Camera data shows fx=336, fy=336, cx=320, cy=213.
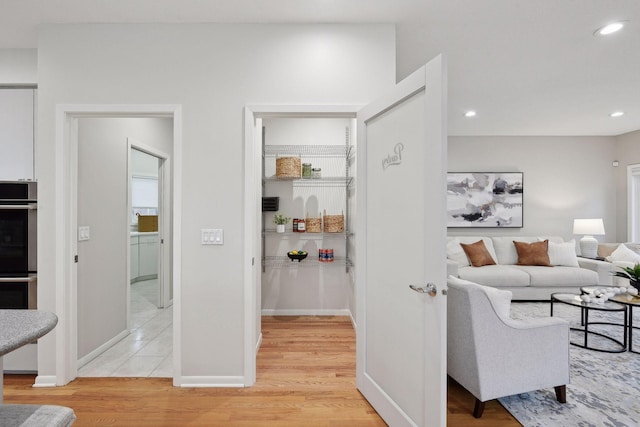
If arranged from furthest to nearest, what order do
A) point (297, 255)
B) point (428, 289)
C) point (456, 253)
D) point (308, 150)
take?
point (456, 253), point (308, 150), point (297, 255), point (428, 289)

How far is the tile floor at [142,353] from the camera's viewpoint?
264cm

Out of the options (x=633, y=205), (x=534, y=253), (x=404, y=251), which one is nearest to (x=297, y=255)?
(x=404, y=251)

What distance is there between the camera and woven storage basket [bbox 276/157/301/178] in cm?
374

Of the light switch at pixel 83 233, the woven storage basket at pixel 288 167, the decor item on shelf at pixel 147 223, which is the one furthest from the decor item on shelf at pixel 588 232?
the decor item on shelf at pixel 147 223

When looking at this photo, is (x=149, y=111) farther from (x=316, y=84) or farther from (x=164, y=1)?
(x=316, y=84)

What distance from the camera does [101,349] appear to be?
9.74 ft

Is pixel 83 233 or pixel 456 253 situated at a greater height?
pixel 83 233

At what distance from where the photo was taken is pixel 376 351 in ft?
7.09

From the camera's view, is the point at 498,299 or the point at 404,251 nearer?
the point at 404,251

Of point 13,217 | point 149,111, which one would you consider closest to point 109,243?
point 13,217

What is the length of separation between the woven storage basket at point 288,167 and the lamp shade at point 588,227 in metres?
4.73

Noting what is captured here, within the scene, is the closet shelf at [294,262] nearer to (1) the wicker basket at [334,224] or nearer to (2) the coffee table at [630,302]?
(1) the wicker basket at [334,224]

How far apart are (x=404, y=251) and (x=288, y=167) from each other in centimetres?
217

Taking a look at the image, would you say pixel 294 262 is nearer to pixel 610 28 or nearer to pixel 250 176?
pixel 250 176
